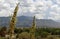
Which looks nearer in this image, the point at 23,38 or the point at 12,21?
the point at 12,21

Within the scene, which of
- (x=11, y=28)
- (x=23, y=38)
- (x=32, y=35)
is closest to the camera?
(x=11, y=28)

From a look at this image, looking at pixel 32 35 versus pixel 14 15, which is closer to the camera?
pixel 14 15

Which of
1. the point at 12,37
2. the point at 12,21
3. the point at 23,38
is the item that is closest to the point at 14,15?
the point at 12,21

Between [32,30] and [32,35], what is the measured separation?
26 cm

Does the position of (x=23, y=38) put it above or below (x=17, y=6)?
below

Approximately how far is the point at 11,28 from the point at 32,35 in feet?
5.01

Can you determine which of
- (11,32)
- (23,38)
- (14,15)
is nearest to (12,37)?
(11,32)

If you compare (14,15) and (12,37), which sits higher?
(14,15)

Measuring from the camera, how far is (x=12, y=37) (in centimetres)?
1024

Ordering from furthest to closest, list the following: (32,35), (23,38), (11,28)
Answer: (23,38) < (32,35) < (11,28)

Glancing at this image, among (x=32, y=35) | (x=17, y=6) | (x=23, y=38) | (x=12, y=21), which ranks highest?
(x=17, y=6)

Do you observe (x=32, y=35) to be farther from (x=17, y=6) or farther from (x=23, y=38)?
(x=23, y=38)

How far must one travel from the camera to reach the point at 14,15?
→ 1038cm

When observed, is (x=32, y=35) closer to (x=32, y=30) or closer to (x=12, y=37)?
(x=32, y=30)
